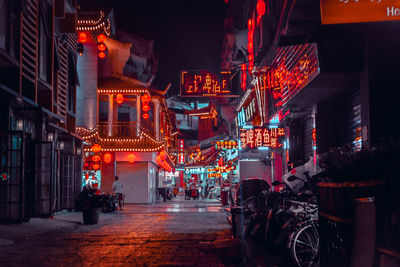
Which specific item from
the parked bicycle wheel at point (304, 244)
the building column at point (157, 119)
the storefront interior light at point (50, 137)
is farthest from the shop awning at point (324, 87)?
the building column at point (157, 119)

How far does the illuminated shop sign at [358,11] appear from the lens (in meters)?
9.32

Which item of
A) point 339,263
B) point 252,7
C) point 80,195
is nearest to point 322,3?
point 339,263

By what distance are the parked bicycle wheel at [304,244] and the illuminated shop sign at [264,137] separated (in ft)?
54.3

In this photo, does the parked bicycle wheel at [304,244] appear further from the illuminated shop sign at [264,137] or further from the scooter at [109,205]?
the scooter at [109,205]

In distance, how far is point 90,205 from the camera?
18672 mm

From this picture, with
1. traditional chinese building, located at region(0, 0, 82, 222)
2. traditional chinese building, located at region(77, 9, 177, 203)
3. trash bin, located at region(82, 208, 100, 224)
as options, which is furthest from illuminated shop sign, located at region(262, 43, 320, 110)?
traditional chinese building, located at region(77, 9, 177, 203)

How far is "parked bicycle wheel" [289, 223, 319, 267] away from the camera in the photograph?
697cm

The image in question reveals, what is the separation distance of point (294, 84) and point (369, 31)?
3.73m

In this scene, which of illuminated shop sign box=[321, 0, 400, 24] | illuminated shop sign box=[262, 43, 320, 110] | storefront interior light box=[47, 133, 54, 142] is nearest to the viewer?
illuminated shop sign box=[321, 0, 400, 24]

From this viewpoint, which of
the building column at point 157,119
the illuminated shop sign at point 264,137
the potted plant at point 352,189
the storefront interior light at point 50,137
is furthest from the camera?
the building column at point 157,119

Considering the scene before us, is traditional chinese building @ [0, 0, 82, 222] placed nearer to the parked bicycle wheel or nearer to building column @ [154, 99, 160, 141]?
the parked bicycle wheel

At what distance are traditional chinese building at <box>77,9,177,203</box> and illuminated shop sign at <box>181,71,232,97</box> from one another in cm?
459

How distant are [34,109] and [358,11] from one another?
417 inches

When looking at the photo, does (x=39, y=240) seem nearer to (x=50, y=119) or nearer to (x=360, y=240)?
(x=50, y=119)
